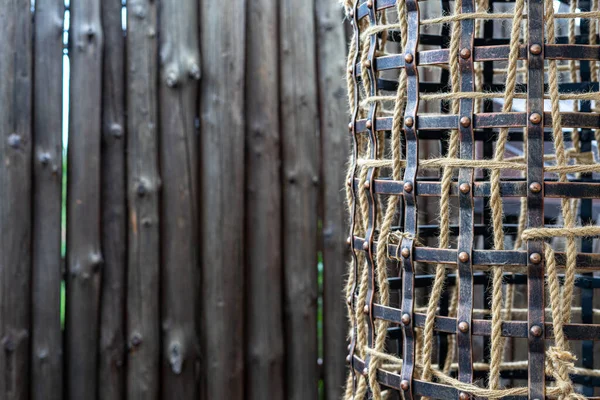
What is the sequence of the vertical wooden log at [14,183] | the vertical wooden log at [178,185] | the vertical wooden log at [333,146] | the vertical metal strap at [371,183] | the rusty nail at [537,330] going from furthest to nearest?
the vertical wooden log at [333,146], the vertical wooden log at [178,185], the vertical wooden log at [14,183], the vertical metal strap at [371,183], the rusty nail at [537,330]

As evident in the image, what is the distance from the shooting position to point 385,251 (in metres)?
1.06

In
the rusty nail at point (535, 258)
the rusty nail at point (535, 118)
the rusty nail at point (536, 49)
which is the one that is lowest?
the rusty nail at point (535, 258)

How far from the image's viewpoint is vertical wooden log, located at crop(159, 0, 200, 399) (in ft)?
6.04

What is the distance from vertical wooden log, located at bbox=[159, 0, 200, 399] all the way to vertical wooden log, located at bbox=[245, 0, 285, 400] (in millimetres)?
143

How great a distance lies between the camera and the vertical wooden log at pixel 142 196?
182 cm

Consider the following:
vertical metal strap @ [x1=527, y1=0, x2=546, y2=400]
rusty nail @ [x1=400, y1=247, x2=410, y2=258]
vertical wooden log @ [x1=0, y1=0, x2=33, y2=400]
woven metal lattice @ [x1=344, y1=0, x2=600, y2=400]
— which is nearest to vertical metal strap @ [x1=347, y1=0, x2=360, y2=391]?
woven metal lattice @ [x1=344, y1=0, x2=600, y2=400]

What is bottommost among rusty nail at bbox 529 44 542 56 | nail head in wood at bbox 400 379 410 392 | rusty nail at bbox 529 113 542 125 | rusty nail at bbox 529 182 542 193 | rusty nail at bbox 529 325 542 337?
nail head in wood at bbox 400 379 410 392

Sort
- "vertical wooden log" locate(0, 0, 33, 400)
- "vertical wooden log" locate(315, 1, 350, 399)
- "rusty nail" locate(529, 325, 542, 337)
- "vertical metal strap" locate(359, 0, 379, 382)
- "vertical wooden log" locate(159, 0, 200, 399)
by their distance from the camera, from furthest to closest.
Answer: "vertical wooden log" locate(315, 1, 350, 399) → "vertical wooden log" locate(159, 0, 200, 399) → "vertical wooden log" locate(0, 0, 33, 400) → "vertical metal strap" locate(359, 0, 379, 382) → "rusty nail" locate(529, 325, 542, 337)

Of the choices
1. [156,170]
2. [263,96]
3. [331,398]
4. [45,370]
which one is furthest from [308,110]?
[45,370]

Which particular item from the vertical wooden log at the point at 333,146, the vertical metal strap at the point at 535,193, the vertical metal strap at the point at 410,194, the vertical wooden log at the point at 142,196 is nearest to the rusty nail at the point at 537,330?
the vertical metal strap at the point at 535,193

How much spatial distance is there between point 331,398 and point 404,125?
123 cm

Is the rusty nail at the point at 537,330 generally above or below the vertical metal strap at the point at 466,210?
below

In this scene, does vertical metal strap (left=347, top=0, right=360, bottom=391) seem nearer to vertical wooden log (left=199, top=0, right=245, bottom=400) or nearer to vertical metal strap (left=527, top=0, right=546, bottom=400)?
vertical metal strap (left=527, top=0, right=546, bottom=400)

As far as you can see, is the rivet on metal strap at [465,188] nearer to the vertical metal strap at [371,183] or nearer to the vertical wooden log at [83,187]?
the vertical metal strap at [371,183]
